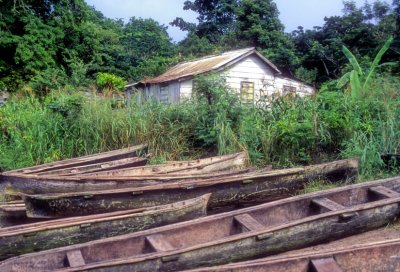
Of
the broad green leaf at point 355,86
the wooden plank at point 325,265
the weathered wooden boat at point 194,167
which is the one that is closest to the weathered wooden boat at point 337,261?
the wooden plank at point 325,265

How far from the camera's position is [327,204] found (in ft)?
16.4

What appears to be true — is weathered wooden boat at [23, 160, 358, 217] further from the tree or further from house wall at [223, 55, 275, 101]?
the tree

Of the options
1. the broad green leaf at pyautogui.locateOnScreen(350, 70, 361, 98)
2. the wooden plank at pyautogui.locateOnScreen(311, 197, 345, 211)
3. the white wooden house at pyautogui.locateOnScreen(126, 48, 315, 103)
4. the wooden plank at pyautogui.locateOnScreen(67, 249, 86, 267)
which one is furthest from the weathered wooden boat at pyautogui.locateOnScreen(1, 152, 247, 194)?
the white wooden house at pyautogui.locateOnScreen(126, 48, 315, 103)

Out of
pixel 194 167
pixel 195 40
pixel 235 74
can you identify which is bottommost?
pixel 194 167

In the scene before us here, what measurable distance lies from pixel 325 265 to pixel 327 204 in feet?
5.24

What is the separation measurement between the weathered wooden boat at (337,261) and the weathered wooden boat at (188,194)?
7.89ft

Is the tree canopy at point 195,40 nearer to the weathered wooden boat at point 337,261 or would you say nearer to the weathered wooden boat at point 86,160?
the weathered wooden boat at point 86,160

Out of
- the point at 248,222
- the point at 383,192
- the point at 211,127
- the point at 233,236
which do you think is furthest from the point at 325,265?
the point at 211,127

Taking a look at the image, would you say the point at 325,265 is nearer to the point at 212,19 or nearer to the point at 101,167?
the point at 101,167

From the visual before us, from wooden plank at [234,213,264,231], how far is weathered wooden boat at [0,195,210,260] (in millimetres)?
700

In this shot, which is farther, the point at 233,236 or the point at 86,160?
the point at 86,160

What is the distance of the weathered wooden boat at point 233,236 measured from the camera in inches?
146

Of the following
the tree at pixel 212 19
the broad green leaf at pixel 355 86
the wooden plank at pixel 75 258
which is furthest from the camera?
the tree at pixel 212 19

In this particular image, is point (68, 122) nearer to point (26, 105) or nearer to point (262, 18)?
point (26, 105)
